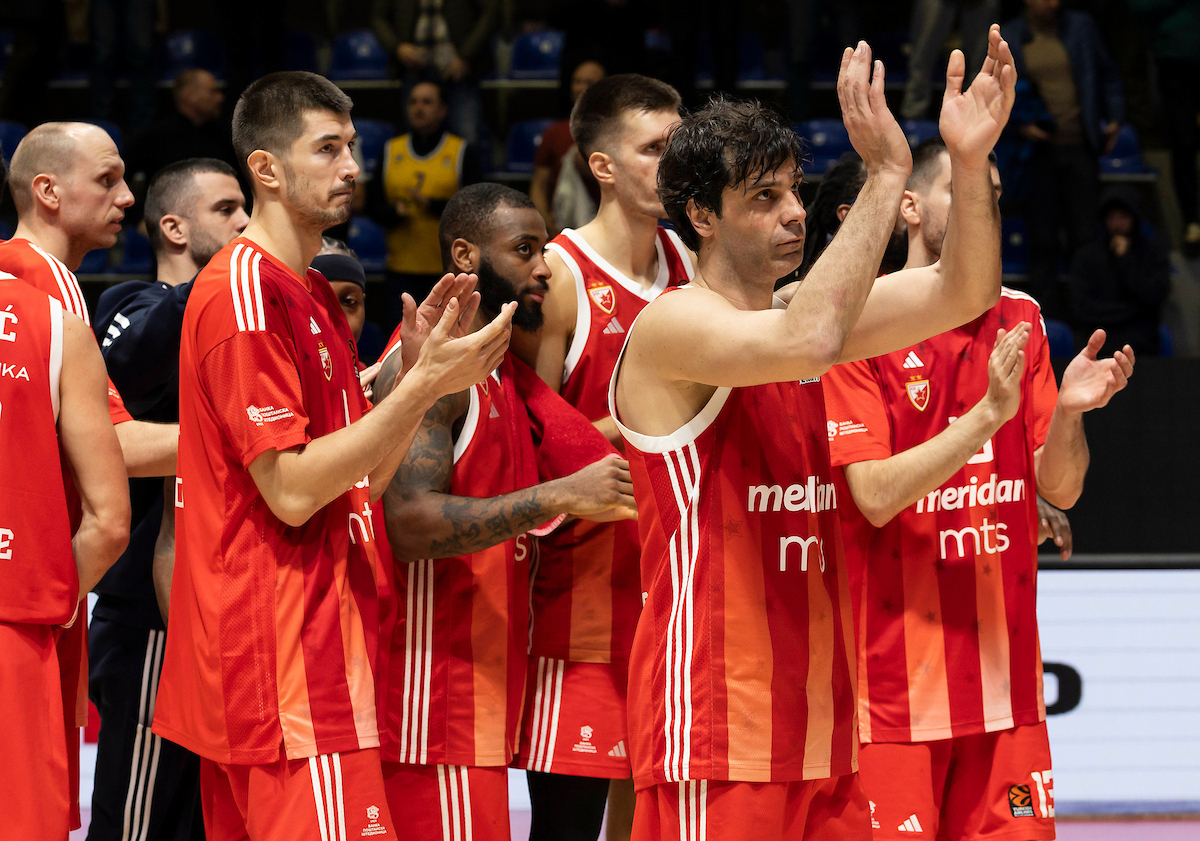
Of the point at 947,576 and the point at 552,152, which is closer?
the point at 947,576

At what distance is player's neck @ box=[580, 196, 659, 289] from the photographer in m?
4.22

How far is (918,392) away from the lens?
3.69 m

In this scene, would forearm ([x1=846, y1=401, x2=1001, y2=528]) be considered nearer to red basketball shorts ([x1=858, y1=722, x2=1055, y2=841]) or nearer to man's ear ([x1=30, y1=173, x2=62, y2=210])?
red basketball shorts ([x1=858, y1=722, x2=1055, y2=841])

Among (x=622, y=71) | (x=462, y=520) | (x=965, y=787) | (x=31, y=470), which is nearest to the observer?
(x=31, y=470)

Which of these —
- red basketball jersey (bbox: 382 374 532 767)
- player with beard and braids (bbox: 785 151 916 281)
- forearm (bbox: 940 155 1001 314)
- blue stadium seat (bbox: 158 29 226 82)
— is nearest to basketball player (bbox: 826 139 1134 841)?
player with beard and braids (bbox: 785 151 916 281)

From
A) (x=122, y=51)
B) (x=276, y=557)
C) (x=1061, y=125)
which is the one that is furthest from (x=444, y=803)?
(x=122, y=51)

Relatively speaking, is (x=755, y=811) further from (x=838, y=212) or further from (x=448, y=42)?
(x=448, y=42)

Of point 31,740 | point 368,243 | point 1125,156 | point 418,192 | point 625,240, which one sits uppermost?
point 1125,156

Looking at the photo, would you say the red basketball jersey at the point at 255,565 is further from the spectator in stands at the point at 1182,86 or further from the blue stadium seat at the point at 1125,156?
the blue stadium seat at the point at 1125,156

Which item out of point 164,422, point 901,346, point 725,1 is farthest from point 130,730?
point 725,1

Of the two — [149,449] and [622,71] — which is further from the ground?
[622,71]

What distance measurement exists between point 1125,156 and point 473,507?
29.5 ft

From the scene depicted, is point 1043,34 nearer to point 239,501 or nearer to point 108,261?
point 108,261

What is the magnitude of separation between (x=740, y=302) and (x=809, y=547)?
0.56 m
